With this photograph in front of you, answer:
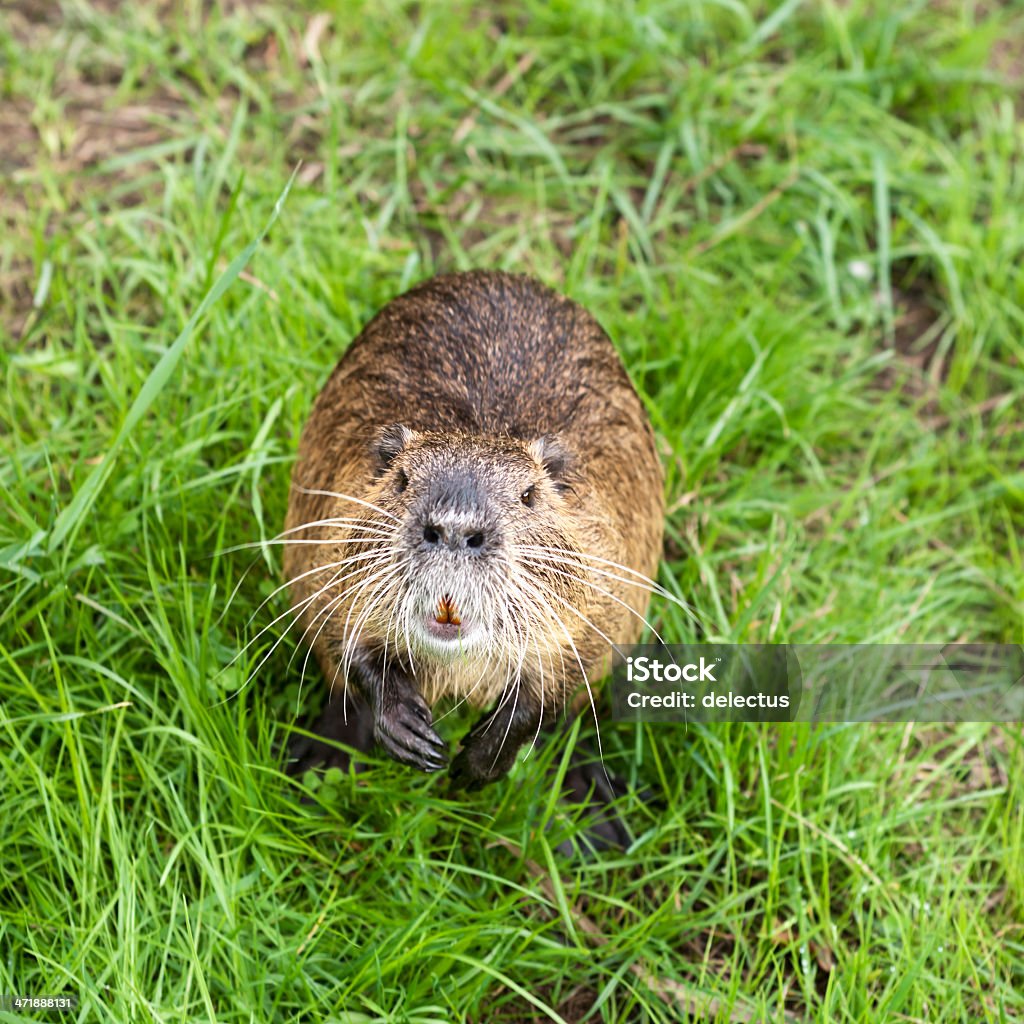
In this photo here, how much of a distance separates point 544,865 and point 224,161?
251 centimetres

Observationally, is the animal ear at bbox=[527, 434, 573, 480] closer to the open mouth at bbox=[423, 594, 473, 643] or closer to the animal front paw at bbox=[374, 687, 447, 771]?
the open mouth at bbox=[423, 594, 473, 643]

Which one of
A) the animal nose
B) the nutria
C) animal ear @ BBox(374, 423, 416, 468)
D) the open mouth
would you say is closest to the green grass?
the nutria

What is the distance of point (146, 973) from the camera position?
114 inches

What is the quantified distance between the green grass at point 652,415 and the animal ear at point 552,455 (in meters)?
0.79

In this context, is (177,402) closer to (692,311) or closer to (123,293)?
(123,293)

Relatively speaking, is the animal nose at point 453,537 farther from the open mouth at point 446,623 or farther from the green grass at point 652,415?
the green grass at point 652,415

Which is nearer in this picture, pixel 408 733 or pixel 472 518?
pixel 472 518

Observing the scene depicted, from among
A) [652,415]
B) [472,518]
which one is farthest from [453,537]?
[652,415]

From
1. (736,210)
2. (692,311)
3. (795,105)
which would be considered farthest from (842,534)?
(795,105)

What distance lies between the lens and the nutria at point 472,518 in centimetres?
264

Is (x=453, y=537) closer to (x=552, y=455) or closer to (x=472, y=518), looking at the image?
(x=472, y=518)

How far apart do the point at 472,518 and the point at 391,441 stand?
1.26 feet

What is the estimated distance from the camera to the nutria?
8.67 ft

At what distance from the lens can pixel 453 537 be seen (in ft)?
8.40
